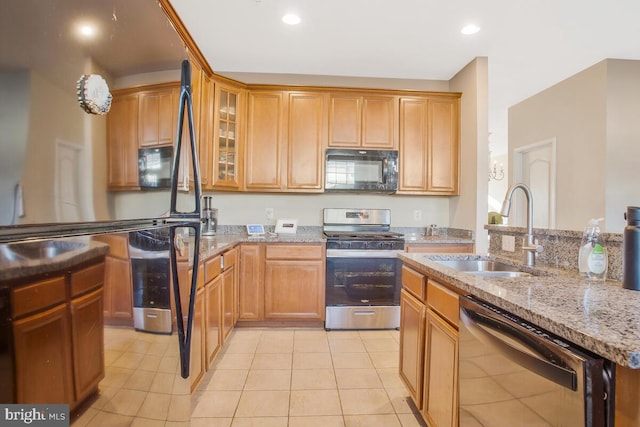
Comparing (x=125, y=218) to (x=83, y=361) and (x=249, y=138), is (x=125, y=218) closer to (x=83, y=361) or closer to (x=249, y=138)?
(x=83, y=361)

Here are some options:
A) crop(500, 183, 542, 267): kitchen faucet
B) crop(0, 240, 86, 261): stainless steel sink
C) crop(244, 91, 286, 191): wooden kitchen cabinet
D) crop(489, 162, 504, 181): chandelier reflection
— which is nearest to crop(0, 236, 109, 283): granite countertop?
crop(0, 240, 86, 261): stainless steel sink

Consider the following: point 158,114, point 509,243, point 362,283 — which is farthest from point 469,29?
point 158,114

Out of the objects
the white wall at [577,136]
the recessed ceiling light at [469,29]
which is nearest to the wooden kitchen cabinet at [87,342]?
the recessed ceiling light at [469,29]

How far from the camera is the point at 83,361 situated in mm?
547

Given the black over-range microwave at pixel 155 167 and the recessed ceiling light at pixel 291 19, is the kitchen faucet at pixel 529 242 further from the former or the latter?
the recessed ceiling light at pixel 291 19

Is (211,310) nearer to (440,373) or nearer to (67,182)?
(440,373)

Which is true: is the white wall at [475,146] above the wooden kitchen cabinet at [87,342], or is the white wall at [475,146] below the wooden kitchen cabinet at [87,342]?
above

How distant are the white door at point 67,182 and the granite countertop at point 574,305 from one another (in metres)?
1.03

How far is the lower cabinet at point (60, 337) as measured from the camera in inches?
17.3

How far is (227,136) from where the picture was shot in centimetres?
316

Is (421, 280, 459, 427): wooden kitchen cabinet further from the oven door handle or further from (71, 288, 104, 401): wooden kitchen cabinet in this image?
the oven door handle

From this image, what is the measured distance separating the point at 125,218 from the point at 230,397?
1.64 m

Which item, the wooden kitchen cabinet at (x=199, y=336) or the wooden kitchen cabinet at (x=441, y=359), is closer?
the wooden kitchen cabinet at (x=441, y=359)

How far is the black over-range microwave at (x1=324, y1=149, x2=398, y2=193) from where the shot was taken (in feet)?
10.6
